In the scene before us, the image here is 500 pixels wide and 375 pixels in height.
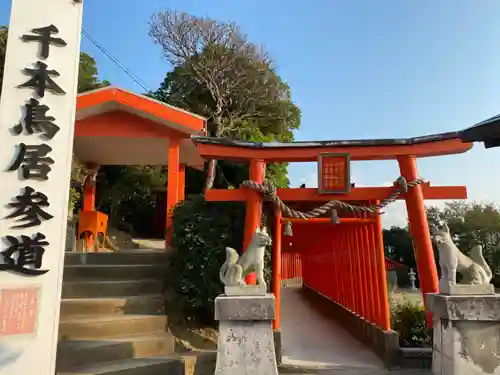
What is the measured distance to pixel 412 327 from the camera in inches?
269

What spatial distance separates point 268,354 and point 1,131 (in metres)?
3.63

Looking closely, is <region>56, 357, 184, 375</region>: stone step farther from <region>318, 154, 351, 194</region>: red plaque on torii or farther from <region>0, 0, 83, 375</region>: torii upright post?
<region>318, 154, 351, 194</region>: red plaque on torii

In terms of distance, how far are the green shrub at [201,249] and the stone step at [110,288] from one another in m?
0.35

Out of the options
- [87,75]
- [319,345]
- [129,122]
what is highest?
[87,75]

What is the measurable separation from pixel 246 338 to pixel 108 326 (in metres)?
2.15

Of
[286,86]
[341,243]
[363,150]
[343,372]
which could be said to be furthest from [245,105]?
[343,372]

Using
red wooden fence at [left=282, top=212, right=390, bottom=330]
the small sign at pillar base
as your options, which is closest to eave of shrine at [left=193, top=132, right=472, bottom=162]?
red wooden fence at [left=282, top=212, right=390, bottom=330]

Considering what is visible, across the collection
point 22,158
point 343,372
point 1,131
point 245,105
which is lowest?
point 343,372

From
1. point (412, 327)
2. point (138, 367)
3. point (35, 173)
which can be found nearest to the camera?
point (35, 173)

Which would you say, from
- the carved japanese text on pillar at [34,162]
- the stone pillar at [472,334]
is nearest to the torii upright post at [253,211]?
the stone pillar at [472,334]

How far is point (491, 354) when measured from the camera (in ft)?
15.1

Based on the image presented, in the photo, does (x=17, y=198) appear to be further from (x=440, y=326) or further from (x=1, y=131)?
(x=440, y=326)

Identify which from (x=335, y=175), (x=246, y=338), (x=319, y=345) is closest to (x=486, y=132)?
(x=335, y=175)

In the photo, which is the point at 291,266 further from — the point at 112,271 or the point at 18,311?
the point at 18,311
